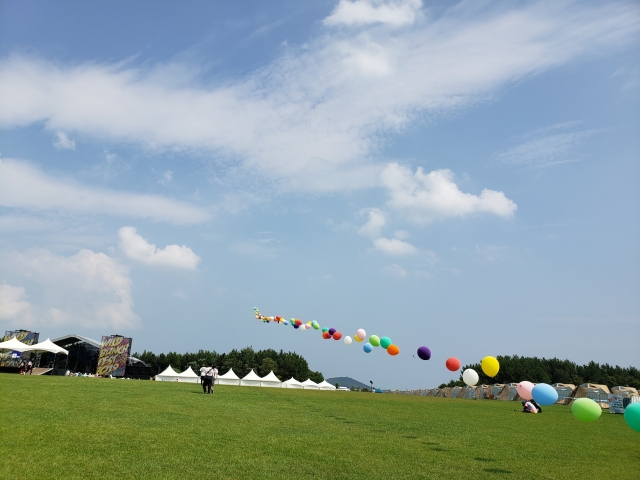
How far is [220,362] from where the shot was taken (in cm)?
10550

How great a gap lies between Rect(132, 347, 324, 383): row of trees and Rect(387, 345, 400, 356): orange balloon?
3241 inches

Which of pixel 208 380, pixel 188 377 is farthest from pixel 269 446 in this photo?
pixel 188 377

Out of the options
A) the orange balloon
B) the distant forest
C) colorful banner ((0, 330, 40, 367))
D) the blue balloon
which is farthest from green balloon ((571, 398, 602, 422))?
the distant forest

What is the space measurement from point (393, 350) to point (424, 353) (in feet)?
13.0

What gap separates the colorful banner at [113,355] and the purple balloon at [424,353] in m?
54.0

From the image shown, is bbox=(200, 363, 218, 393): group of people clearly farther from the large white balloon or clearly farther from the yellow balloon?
the yellow balloon

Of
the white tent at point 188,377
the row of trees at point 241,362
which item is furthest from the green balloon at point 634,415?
the row of trees at point 241,362

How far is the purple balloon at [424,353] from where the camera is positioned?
17.8m

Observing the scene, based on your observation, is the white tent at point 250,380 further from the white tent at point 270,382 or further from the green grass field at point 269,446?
the green grass field at point 269,446

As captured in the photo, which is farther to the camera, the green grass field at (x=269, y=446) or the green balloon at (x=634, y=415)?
the green balloon at (x=634, y=415)

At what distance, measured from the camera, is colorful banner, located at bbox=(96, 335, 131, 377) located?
6150 centimetres

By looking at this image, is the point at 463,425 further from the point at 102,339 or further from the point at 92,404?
the point at 102,339

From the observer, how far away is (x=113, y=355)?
203 ft

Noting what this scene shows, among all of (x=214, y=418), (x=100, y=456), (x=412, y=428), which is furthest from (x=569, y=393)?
(x=100, y=456)
